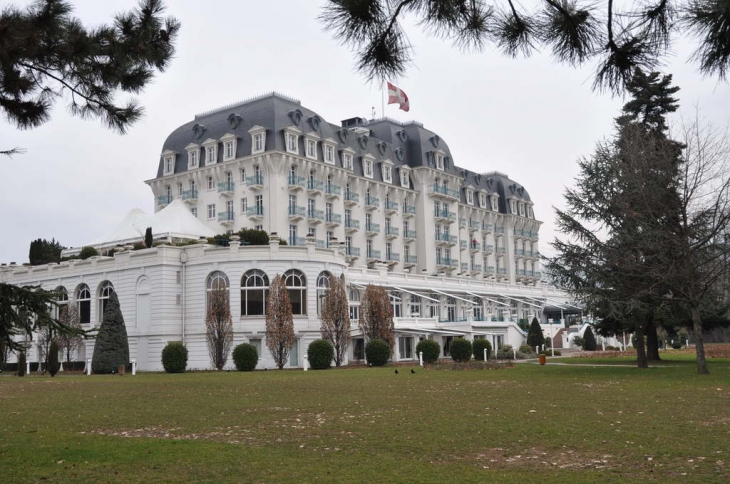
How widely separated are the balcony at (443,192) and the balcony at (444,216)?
171cm

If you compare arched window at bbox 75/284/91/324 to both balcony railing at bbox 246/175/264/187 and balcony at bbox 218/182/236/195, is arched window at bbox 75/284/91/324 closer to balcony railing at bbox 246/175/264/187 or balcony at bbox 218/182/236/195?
balcony at bbox 218/182/236/195

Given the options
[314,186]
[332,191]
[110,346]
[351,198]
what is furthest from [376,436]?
[351,198]

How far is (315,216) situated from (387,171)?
1259 centimetres

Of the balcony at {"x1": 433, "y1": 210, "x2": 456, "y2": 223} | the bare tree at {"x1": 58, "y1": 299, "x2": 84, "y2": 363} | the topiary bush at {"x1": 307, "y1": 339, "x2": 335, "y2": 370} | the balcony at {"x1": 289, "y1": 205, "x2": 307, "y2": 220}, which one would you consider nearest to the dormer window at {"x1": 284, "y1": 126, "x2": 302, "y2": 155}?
the balcony at {"x1": 289, "y1": 205, "x2": 307, "y2": 220}

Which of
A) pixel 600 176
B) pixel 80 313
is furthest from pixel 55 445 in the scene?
pixel 80 313

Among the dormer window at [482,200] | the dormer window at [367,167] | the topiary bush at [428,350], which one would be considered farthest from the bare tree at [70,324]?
the dormer window at [482,200]

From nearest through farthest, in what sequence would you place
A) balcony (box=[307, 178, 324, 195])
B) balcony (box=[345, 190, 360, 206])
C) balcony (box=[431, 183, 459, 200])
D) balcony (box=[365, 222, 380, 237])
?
balcony (box=[307, 178, 324, 195]) → balcony (box=[345, 190, 360, 206]) → balcony (box=[365, 222, 380, 237]) → balcony (box=[431, 183, 459, 200])

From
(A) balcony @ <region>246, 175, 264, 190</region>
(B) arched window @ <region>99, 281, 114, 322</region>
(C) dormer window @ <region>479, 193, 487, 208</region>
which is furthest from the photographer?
(C) dormer window @ <region>479, 193, 487, 208</region>

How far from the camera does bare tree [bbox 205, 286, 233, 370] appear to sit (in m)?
43.0

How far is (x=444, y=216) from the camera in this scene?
77375mm

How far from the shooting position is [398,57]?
7258 mm

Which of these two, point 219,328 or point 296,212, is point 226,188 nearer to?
point 296,212

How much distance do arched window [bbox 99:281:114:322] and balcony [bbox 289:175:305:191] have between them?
17.5 metres

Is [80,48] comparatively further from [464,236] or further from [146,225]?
[464,236]
